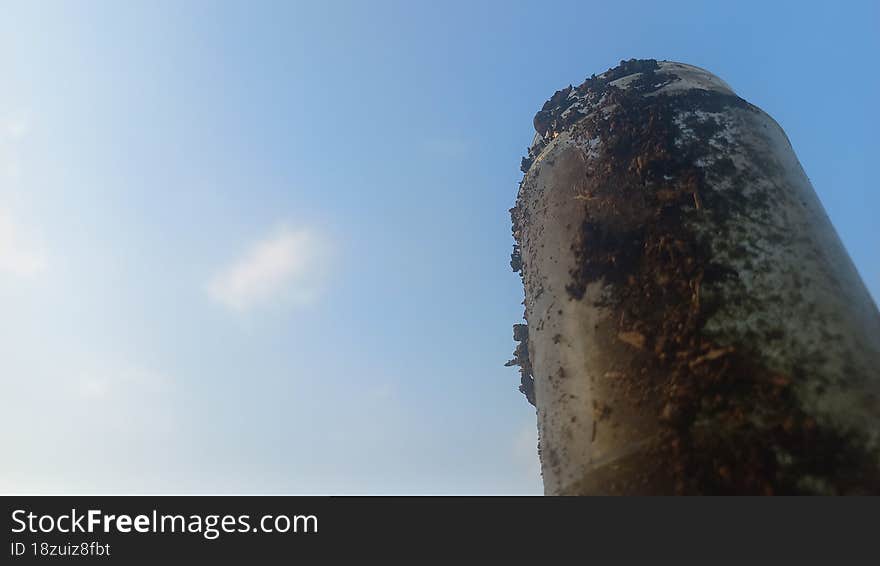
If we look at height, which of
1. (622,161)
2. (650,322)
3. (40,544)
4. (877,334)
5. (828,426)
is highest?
(622,161)

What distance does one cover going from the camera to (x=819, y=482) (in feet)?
6.61

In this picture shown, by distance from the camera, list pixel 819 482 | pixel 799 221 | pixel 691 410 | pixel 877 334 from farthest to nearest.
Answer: pixel 799 221
pixel 877 334
pixel 691 410
pixel 819 482

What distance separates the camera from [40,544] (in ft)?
7.35

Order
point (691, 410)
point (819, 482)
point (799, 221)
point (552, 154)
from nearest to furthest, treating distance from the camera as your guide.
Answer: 1. point (819, 482)
2. point (691, 410)
3. point (799, 221)
4. point (552, 154)

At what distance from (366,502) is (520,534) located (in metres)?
0.55

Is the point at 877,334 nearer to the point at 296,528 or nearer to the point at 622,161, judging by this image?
the point at 622,161

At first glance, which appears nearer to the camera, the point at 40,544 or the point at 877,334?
the point at 40,544

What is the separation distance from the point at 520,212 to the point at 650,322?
155 centimetres

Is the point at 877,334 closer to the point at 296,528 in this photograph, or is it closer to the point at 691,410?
the point at 691,410

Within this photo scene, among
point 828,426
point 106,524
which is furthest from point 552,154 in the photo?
point 106,524

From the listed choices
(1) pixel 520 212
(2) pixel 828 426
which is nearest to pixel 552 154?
(1) pixel 520 212

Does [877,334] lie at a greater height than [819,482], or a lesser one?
greater

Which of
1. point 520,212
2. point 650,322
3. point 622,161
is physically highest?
point 520,212

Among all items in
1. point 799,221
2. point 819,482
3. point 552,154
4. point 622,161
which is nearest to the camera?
point 819,482
